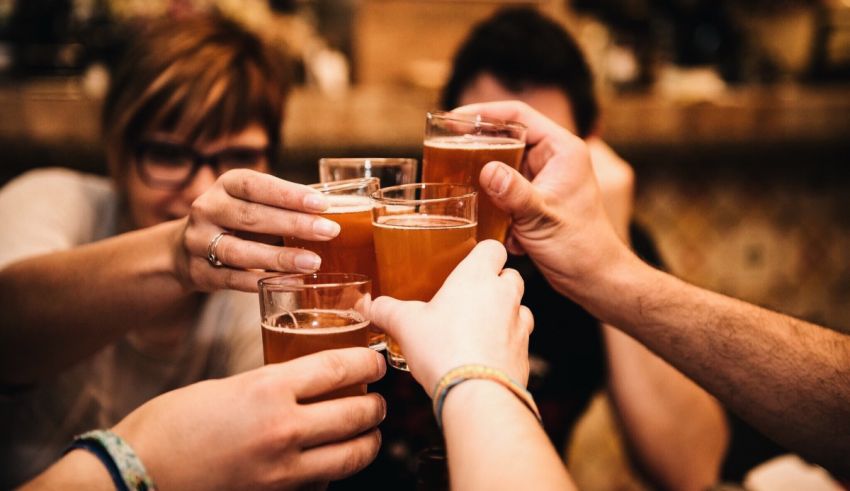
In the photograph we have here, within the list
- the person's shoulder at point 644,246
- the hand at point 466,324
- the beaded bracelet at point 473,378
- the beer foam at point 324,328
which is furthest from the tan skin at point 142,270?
the person's shoulder at point 644,246

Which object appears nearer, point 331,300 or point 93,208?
point 331,300

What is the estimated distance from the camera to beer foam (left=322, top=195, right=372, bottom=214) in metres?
1.06

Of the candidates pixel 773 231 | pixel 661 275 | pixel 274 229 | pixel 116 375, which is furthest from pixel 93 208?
pixel 773 231

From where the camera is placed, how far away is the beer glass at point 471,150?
115cm

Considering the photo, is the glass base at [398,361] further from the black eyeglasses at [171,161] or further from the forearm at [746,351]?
the black eyeglasses at [171,161]

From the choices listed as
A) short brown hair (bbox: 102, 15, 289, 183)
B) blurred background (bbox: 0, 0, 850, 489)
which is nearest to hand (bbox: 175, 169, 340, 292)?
short brown hair (bbox: 102, 15, 289, 183)

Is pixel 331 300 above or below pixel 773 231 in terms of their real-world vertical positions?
above

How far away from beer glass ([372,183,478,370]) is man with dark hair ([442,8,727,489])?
1029 mm

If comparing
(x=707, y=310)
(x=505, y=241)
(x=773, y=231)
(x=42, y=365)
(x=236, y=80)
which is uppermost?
(x=236, y=80)

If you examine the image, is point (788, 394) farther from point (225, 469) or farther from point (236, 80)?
point (236, 80)

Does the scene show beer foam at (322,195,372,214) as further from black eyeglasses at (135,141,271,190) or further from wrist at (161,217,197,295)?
black eyeglasses at (135,141,271,190)

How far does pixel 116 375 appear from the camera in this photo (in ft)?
5.54

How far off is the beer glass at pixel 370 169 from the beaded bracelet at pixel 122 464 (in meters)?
0.59

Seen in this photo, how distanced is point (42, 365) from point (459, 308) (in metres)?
1.03
